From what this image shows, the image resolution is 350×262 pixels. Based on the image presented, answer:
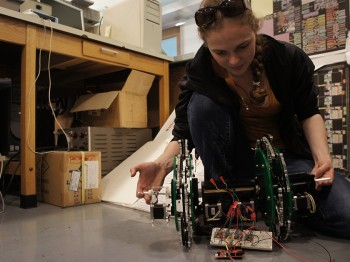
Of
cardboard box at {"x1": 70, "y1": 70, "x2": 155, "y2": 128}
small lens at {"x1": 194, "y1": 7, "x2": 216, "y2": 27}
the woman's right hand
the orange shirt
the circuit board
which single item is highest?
small lens at {"x1": 194, "y1": 7, "x2": 216, "y2": 27}

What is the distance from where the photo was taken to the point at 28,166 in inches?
52.2

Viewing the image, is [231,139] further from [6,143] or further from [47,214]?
[6,143]

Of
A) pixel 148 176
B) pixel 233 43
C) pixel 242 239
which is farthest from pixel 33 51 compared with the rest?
pixel 242 239

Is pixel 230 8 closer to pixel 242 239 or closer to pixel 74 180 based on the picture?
pixel 242 239

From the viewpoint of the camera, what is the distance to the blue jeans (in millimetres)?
867

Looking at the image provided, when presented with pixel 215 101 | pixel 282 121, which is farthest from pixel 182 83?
pixel 282 121

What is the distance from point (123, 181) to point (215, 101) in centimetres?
79

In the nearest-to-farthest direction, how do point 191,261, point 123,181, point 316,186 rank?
point 191,261
point 316,186
point 123,181

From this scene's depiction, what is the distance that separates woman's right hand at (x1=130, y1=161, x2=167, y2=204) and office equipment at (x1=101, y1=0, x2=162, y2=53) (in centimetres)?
127

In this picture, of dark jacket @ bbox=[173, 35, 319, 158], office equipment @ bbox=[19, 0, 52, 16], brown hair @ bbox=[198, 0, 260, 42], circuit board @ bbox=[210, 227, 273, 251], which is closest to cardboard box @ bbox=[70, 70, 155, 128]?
office equipment @ bbox=[19, 0, 52, 16]

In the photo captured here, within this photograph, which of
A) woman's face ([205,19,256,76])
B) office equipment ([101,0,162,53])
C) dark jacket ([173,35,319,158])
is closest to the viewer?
woman's face ([205,19,256,76])

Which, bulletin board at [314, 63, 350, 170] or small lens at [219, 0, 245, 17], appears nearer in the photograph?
small lens at [219, 0, 245, 17]

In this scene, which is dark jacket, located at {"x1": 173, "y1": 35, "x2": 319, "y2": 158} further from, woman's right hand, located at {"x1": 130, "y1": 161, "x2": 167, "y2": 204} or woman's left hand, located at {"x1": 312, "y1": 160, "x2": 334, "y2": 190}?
woman's right hand, located at {"x1": 130, "y1": 161, "x2": 167, "y2": 204}

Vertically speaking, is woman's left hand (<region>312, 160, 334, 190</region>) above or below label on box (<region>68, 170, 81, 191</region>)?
above
